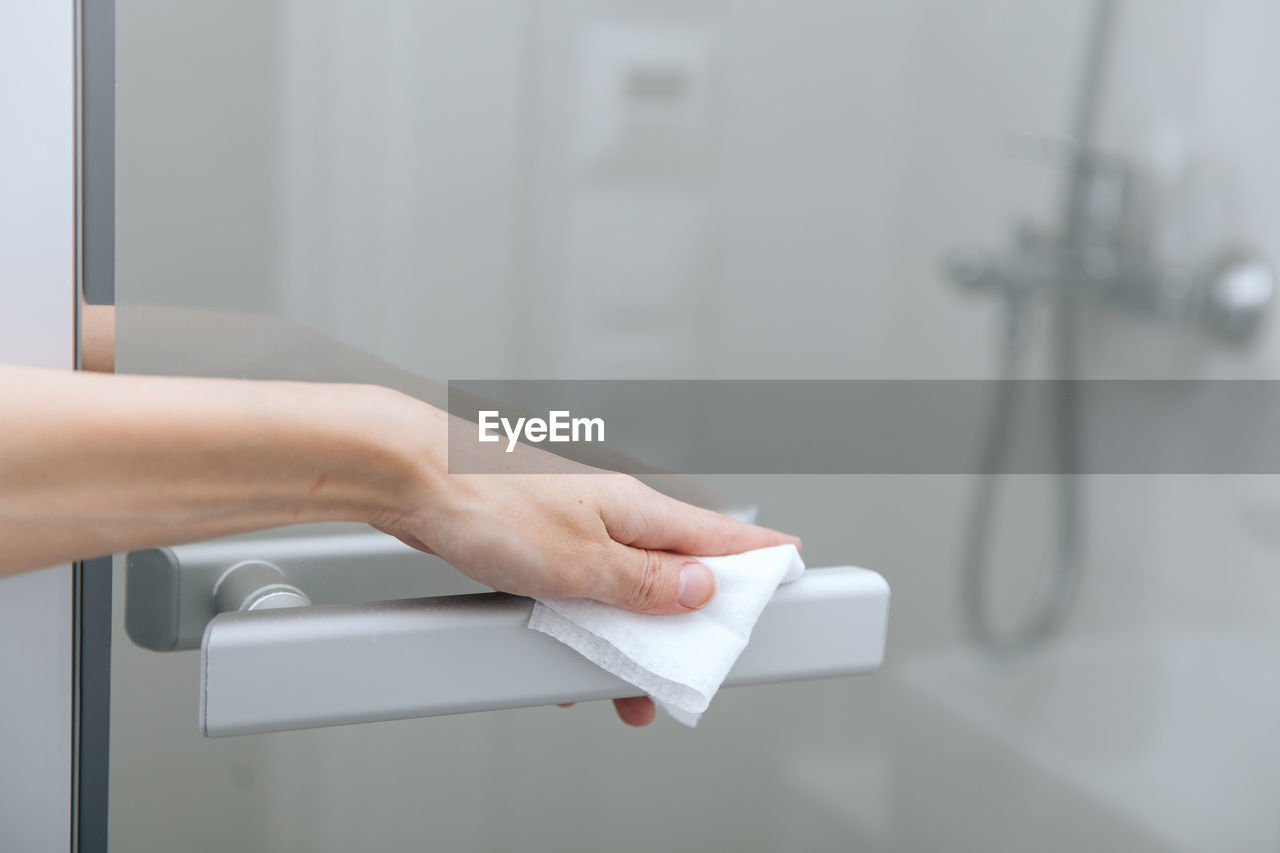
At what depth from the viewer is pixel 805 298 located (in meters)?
0.55

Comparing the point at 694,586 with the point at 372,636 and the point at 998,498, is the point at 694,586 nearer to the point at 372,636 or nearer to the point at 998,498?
the point at 372,636

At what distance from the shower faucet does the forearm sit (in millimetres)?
482

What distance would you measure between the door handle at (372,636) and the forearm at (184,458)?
5 centimetres

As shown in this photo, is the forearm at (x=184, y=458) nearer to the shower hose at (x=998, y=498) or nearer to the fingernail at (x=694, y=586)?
the fingernail at (x=694, y=586)

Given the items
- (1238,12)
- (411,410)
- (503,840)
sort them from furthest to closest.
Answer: (1238,12)
(503,840)
(411,410)

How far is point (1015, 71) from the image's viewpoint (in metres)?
0.63

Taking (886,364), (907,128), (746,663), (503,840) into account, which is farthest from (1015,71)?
(503,840)

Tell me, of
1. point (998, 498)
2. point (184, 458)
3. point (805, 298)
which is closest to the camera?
point (184, 458)

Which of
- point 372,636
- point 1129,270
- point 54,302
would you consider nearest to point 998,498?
point 1129,270

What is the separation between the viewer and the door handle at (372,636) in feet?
1.24

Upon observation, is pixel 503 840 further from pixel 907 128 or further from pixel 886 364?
pixel 907 128

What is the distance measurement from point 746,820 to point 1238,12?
2.19 ft

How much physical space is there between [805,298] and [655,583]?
0.22 metres

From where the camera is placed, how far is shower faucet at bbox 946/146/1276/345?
692 mm
